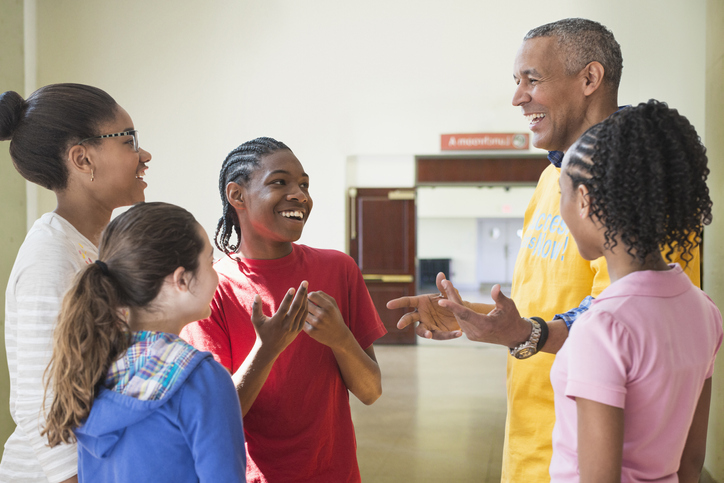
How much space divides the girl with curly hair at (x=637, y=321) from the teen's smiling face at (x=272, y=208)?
845 mm

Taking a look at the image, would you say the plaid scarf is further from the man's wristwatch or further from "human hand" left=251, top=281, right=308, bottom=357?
the man's wristwatch

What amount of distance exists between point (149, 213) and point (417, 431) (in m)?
4.27

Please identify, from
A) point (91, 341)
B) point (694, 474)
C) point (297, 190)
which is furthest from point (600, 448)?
point (297, 190)

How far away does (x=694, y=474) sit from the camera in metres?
1.04

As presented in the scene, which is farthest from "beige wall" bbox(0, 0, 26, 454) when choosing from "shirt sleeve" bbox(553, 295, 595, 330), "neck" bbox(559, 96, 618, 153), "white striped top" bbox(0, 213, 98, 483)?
"neck" bbox(559, 96, 618, 153)

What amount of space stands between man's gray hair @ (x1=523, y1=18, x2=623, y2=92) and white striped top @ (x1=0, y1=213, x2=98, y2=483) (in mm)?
1373

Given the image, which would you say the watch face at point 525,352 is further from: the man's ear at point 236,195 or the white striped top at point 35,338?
the white striped top at point 35,338

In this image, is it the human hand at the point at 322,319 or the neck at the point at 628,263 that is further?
the human hand at the point at 322,319

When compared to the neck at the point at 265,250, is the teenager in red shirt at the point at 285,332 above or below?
below

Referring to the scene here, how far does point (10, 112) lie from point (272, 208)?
2.23 ft

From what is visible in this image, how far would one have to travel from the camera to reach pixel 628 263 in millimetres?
956

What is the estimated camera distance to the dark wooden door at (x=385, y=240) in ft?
28.5

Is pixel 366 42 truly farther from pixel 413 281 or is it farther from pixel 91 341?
pixel 91 341

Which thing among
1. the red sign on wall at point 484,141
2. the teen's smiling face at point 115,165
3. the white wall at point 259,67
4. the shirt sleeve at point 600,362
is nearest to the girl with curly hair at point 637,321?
the shirt sleeve at point 600,362
